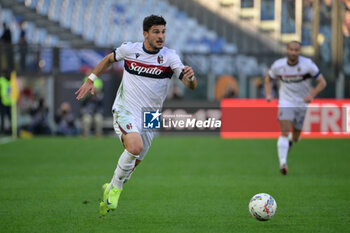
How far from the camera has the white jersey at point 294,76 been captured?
11.4m

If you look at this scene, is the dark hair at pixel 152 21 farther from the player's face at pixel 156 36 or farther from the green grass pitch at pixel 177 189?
the green grass pitch at pixel 177 189

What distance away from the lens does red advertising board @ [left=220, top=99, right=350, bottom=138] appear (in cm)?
2027

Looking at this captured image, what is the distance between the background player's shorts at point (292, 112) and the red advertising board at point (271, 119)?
832cm

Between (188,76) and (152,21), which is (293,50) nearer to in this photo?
(152,21)

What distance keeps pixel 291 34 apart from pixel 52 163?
14.1m

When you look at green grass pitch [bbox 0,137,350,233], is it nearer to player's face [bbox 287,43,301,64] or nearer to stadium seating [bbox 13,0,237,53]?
player's face [bbox 287,43,301,64]

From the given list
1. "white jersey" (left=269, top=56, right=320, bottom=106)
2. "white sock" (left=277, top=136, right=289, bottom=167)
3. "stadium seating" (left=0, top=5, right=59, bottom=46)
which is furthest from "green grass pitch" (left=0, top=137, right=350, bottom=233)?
"stadium seating" (left=0, top=5, right=59, bottom=46)

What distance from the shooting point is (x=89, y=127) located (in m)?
21.1

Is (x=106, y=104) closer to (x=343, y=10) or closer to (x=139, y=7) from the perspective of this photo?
(x=139, y=7)

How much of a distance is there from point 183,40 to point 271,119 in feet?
20.2

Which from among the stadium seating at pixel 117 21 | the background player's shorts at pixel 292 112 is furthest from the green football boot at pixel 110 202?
the stadium seating at pixel 117 21

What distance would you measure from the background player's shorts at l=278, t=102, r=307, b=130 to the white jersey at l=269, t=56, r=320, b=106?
0.26ft

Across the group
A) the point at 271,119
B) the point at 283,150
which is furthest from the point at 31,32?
the point at 283,150

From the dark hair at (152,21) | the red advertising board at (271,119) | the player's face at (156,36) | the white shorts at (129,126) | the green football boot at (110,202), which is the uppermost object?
the dark hair at (152,21)
